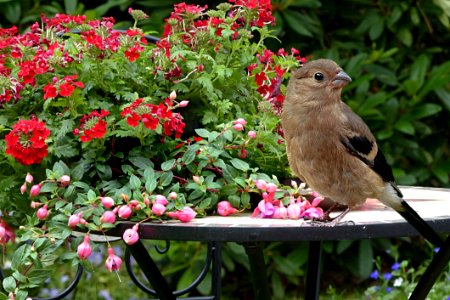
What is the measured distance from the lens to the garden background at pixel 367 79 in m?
4.73

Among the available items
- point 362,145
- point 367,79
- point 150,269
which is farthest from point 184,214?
point 367,79

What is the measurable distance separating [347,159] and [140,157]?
568 millimetres

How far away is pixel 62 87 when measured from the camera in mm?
2381

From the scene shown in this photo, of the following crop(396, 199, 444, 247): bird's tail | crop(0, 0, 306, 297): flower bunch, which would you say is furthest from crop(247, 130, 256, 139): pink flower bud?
crop(396, 199, 444, 247): bird's tail

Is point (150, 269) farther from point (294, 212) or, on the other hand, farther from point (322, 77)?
point (322, 77)

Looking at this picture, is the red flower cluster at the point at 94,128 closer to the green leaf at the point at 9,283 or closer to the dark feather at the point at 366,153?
the green leaf at the point at 9,283

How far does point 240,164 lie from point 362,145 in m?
0.34

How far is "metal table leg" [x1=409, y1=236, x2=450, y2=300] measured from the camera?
8.79 ft

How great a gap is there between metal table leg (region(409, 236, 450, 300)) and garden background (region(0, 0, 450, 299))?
1917 millimetres

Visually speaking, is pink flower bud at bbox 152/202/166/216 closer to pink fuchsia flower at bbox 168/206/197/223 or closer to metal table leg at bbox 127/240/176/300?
pink fuchsia flower at bbox 168/206/197/223

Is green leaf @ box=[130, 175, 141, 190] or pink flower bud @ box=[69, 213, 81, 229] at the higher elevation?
green leaf @ box=[130, 175, 141, 190]

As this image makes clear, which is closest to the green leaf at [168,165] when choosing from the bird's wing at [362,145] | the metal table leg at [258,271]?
the bird's wing at [362,145]

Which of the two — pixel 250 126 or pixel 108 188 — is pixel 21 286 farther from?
pixel 250 126

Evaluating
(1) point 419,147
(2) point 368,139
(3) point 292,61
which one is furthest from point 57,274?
(2) point 368,139
